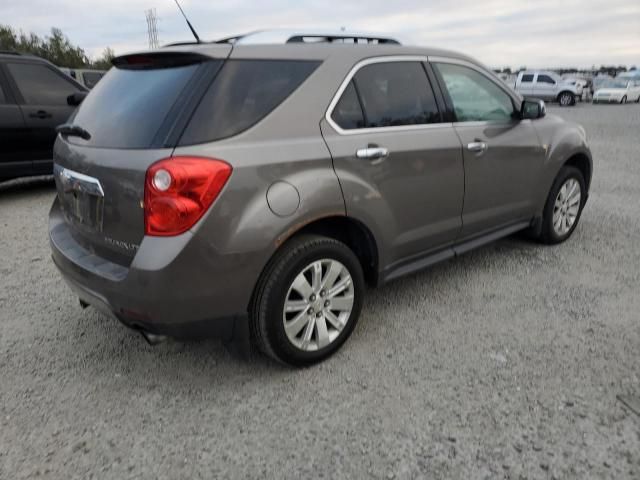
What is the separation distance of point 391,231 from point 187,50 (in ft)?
4.93

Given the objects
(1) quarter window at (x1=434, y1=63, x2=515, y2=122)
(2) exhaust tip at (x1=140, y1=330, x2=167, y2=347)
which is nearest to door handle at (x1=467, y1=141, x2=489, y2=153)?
(1) quarter window at (x1=434, y1=63, x2=515, y2=122)

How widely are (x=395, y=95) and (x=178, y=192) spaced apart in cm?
157

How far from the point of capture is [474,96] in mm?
3758

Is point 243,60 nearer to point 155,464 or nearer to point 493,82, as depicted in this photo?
point 155,464

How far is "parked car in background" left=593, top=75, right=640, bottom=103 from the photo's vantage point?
3127 cm

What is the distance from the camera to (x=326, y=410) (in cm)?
254

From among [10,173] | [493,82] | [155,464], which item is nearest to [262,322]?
[155,464]

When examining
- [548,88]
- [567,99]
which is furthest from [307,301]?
[548,88]

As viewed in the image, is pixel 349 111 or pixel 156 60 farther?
pixel 349 111

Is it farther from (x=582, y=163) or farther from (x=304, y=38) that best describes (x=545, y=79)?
(x=304, y=38)

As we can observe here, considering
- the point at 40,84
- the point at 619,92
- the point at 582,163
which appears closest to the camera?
the point at 582,163

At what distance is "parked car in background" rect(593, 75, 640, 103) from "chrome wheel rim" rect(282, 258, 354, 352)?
34417 millimetres

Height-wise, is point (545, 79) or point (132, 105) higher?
point (132, 105)

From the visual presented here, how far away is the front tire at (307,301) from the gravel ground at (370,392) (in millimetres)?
172
